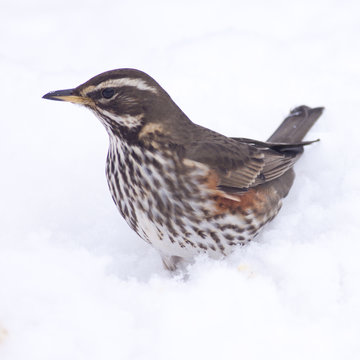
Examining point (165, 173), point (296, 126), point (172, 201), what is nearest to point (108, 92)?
point (165, 173)

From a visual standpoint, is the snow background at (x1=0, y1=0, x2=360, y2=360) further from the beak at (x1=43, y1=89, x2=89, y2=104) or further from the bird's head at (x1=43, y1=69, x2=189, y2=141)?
the beak at (x1=43, y1=89, x2=89, y2=104)

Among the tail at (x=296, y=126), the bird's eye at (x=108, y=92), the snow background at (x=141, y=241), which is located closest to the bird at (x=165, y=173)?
the bird's eye at (x=108, y=92)

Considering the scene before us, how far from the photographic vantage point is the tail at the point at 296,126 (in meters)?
6.48

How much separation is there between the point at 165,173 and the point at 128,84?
679 millimetres

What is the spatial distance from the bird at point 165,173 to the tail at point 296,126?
1407 millimetres

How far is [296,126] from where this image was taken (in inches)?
256

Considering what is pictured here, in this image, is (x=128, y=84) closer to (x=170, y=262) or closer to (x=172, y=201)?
(x=172, y=201)

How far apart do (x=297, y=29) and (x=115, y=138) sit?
4491 millimetres

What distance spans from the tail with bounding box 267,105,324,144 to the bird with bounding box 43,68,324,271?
141 centimetres

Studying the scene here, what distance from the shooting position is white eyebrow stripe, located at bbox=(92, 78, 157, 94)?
4.71m

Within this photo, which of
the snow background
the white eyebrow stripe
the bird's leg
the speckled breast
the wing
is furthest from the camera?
the bird's leg

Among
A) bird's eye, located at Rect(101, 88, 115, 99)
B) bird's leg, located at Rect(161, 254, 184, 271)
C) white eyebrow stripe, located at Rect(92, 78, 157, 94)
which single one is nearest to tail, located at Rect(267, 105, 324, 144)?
→ bird's leg, located at Rect(161, 254, 184, 271)

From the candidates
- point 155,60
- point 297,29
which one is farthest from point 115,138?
point 297,29

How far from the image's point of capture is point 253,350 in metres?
3.87
